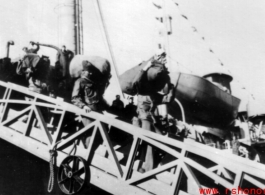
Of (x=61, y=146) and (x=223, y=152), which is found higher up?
(x=223, y=152)

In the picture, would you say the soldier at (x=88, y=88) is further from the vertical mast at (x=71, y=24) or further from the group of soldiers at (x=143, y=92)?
the vertical mast at (x=71, y=24)

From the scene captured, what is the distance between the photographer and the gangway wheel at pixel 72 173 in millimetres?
3561

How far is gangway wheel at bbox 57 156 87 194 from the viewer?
3561 mm

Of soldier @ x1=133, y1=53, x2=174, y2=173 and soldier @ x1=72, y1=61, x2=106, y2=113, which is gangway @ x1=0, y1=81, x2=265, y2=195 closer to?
soldier @ x1=72, y1=61, x2=106, y2=113

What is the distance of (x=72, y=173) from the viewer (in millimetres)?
3568

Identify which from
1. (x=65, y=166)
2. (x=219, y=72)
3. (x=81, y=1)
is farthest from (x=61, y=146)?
(x=219, y=72)

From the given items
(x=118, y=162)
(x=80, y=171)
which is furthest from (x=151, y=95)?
(x=80, y=171)

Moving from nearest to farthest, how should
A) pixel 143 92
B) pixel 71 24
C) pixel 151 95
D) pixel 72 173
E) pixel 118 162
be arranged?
pixel 118 162 < pixel 72 173 < pixel 143 92 < pixel 151 95 < pixel 71 24

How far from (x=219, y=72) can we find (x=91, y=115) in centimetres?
1245

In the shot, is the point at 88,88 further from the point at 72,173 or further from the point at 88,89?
the point at 72,173

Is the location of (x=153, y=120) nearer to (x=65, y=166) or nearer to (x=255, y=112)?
(x=65, y=166)

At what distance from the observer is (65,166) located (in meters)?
3.66

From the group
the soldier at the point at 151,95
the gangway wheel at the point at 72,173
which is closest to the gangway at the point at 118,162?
the gangway wheel at the point at 72,173

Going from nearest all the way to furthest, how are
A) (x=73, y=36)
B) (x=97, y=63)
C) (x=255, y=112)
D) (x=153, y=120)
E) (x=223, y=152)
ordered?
(x=223, y=152) < (x=153, y=120) < (x=97, y=63) < (x=73, y=36) < (x=255, y=112)
